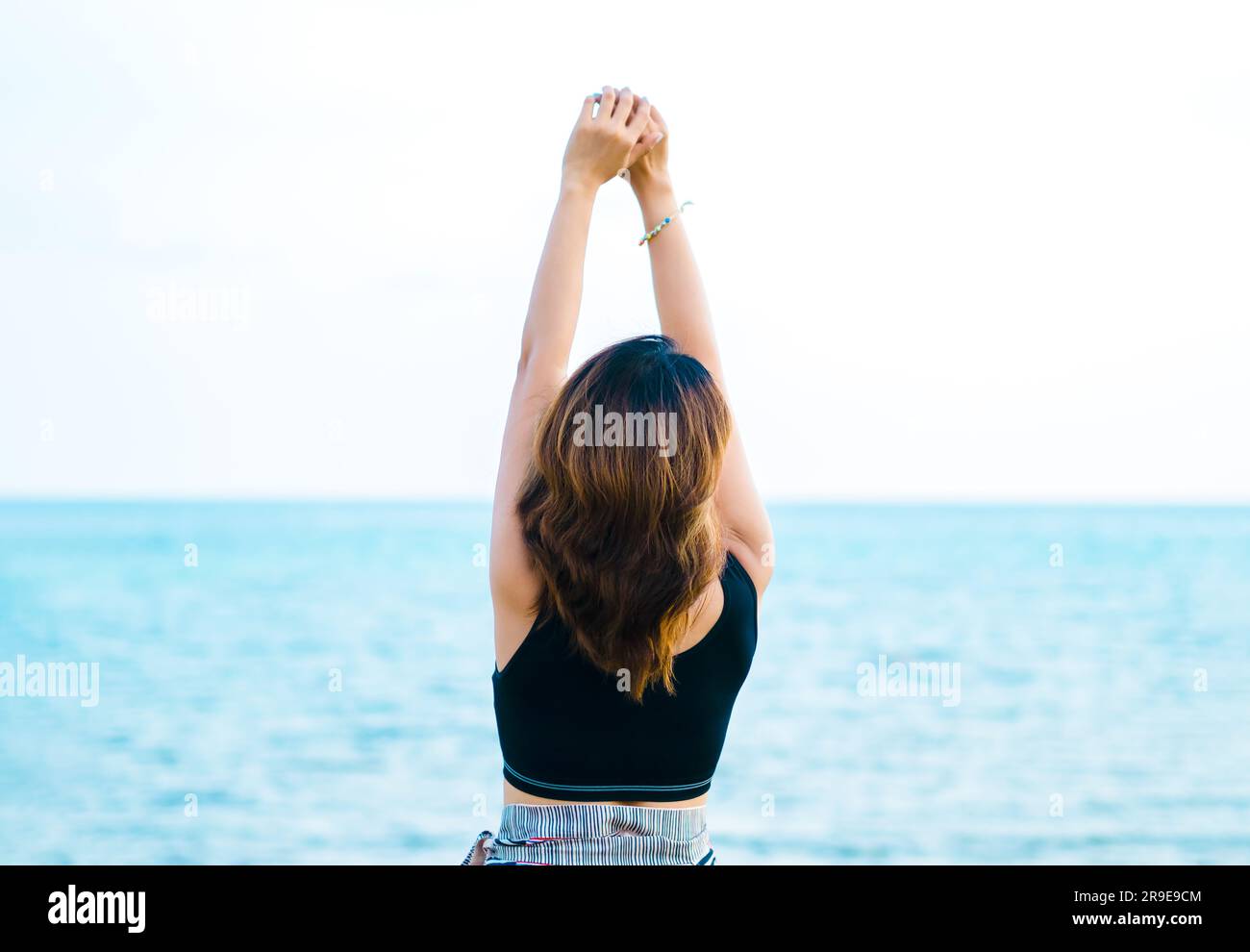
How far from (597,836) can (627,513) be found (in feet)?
1.34

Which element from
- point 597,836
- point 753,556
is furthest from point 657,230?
point 597,836

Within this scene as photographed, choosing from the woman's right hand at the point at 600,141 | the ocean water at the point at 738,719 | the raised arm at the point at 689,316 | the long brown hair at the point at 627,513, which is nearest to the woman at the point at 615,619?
the long brown hair at the point at 627,513

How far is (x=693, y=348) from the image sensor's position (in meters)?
1.65

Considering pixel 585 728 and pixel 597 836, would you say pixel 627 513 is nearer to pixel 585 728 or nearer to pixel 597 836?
pixel 585 728

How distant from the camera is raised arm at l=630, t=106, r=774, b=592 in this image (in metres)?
1.50

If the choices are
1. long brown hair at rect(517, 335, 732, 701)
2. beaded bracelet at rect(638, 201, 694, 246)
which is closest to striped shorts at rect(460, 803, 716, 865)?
long brown hair at rect(517, 335, 732, 701)

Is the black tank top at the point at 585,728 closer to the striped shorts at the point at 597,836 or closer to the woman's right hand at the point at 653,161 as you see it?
the striped shorts at the point at 597,836

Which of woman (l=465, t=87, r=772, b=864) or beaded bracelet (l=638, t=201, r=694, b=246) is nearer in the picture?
woman (l=465, t=87, r=772, b=864)

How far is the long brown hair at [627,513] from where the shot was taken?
4.33 ft

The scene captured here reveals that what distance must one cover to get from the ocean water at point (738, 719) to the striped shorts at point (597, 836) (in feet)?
6.59

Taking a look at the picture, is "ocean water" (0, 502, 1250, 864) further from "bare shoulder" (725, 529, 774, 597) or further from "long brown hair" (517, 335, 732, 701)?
"long brown hair" (517, 335, 732, 701)

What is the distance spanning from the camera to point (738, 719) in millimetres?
12438
